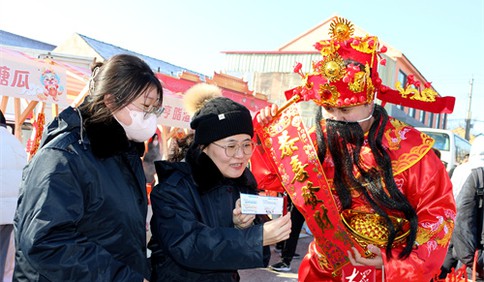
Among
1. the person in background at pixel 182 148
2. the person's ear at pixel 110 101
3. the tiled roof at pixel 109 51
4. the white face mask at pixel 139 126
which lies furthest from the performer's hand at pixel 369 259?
the tiled roof at pixel 109 51

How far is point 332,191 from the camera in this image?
2.13m

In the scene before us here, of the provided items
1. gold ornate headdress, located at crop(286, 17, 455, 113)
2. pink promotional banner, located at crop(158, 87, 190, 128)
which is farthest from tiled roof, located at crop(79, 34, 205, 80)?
gold ornate headdress, located at crop(286, 17, 455, 113)

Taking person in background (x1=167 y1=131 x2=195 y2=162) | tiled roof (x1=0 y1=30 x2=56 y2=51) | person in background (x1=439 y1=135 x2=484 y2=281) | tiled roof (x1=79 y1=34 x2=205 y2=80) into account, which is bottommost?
person in background (x1=439 y1=135 x2=484 y2=281)

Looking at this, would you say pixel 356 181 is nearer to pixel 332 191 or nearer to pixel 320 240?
pixel 332 191

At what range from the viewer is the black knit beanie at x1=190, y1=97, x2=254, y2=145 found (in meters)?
1.84

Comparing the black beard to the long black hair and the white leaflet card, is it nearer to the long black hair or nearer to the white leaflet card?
the long black hair

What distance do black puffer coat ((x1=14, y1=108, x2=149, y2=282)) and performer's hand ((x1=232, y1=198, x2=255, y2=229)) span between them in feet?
1.26

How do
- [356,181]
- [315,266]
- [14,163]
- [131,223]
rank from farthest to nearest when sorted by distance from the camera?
[14,163]
[315,266]
[356,181]
[131,223]

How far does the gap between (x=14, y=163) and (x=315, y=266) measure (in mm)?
2276

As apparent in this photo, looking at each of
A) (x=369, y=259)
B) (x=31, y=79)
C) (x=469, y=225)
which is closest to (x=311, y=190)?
(x=369, y=259)

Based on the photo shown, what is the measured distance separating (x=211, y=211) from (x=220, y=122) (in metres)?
0.39

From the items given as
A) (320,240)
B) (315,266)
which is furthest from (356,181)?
(315,266)

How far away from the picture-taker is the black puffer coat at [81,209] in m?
1.37

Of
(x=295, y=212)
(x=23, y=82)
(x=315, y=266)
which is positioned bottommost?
(x=295, y=212)
